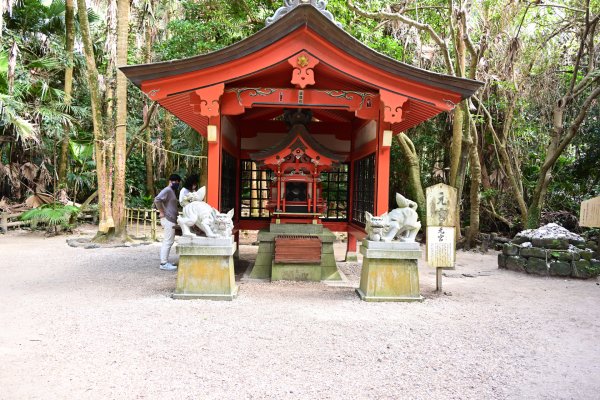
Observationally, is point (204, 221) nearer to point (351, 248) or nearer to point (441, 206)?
point (441, 206)

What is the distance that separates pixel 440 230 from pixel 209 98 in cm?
368

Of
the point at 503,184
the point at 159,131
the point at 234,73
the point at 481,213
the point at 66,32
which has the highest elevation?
the point at 66,32

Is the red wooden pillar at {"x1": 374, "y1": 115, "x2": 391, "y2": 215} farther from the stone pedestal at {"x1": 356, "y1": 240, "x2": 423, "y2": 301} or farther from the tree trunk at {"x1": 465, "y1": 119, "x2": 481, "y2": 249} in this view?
the tree trunk at {"x1": 465, "y1": 119, "x2": 481, "y2": 249}

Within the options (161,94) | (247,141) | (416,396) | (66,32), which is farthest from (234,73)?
(66,32)

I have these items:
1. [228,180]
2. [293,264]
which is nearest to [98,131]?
[228,180]

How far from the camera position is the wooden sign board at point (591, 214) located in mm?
2217

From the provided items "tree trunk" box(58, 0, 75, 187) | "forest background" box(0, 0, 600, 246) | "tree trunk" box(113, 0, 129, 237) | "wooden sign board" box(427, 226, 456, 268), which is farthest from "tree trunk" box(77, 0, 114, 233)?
"wooden sign board" box(427, 226, 456, 268)

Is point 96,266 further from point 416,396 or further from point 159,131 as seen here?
point 159,131

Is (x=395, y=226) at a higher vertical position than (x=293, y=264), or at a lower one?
higher

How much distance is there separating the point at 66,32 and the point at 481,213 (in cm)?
1399

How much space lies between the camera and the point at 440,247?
611cm

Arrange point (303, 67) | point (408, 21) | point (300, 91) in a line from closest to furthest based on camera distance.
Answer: point (303, 67) < point (300, 91) < point (408, 21)

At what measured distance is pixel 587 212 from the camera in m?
2.48

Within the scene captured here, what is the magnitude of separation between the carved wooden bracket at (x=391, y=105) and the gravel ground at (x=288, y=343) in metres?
2.46
